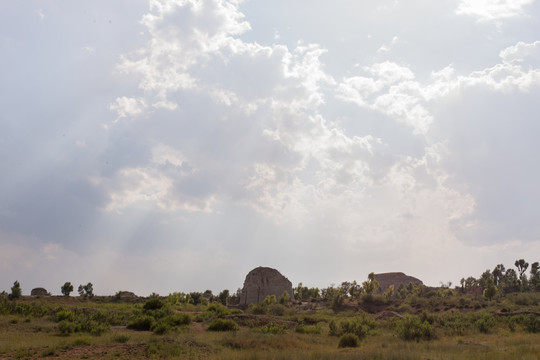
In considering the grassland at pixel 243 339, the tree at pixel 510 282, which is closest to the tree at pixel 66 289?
the grassland at pixel 243 339

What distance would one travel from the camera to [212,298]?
84.2 meters

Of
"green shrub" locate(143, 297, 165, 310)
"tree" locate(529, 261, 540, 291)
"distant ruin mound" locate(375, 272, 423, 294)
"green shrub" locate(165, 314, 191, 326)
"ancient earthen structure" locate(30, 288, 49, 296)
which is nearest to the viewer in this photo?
"green shrub" locate(165, 314, 191, 326)

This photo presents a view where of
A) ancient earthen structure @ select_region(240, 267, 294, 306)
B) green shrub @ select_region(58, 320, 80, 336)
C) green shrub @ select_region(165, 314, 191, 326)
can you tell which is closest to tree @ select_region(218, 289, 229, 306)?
ancient earthen structure @ select_region(240, 267, 294, 306)

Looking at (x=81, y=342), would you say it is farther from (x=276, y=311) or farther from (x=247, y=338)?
(x=276, y=311)

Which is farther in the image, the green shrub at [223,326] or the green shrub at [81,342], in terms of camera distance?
the green shrub at [223,326]

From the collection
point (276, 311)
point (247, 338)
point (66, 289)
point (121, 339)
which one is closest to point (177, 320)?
point (121, 339)

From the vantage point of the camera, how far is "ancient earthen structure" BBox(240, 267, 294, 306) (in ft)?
240

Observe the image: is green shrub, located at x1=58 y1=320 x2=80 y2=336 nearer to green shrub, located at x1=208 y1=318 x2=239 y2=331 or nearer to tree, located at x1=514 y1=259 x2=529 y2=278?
green shrub, located at x1=208 y1=318 x2=239 y2=331

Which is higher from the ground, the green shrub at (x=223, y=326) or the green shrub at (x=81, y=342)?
the green shrub at (x=81, y=342)

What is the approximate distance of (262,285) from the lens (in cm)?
7425

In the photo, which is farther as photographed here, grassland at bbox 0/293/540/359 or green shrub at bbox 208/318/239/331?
green shrub at bbox 208/318/239/331

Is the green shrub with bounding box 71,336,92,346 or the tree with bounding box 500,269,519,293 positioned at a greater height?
the tree with bounding box 500,269,519,293

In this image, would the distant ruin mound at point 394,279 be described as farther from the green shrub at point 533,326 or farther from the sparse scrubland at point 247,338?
the green shrub at point 533,326

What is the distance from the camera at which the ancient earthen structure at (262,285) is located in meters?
73.2
